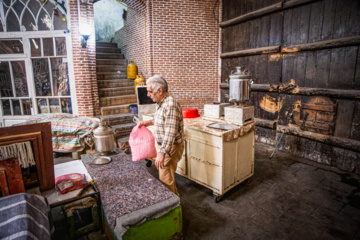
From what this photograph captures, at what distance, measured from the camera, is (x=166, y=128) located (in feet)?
8.34

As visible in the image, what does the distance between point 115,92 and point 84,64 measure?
5.06 feet

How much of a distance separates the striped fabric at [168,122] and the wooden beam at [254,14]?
4.27 meters

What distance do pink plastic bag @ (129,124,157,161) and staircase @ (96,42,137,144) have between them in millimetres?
3001

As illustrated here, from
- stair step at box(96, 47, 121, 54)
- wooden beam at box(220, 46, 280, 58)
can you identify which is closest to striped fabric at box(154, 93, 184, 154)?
wooden beam at box(220, 46, 280, 58)

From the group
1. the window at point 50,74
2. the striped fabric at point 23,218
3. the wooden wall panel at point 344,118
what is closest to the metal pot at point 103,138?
the striped fabric at point 23,218

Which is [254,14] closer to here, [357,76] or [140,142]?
[357,76]

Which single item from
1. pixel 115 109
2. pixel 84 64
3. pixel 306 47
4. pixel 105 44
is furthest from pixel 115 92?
pixel 306 47

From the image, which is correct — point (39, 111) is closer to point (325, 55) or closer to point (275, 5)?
point (275, 5)

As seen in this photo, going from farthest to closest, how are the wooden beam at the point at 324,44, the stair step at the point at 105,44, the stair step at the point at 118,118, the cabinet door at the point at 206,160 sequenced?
the stair step at the point at 105,44
the stair step at the point at 118,118
the wooden beam at the point at 324,44
the cabinet door at the point at 206,160

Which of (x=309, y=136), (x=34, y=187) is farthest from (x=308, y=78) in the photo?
(x=34, y=187)

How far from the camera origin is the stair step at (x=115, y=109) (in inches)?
260

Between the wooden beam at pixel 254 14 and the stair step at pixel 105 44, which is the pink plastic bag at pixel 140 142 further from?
the stair step at pixel 105 44

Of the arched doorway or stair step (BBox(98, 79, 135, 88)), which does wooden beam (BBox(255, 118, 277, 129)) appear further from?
the arched doorway

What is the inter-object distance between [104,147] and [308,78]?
15.1 feet
